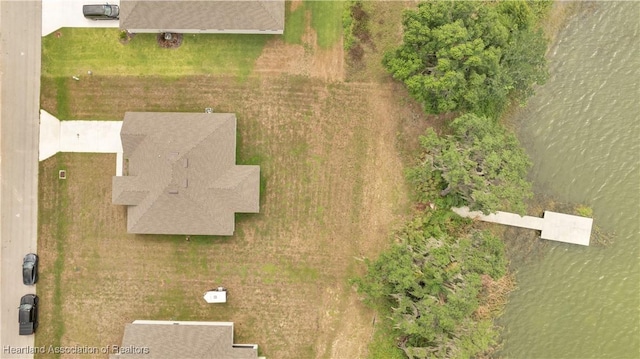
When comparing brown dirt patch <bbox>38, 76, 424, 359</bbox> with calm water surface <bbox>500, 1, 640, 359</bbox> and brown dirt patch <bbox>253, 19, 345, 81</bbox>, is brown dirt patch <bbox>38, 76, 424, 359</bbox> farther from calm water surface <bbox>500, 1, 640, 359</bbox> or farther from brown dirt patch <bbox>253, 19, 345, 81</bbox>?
calm water surface <bbox>500, 1, 640, 359</bbox>

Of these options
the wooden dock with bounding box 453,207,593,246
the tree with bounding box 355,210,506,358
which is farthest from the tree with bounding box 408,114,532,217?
the wooden dock with bounding box 453,207,593,246

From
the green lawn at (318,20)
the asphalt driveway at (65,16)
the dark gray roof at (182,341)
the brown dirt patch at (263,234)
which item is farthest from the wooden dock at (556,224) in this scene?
the asphalt driveway at (65,16)

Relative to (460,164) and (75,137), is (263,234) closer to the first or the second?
(460,164)

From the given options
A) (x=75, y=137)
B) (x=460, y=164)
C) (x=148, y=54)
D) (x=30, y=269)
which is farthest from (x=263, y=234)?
A: (x=30, y=269)

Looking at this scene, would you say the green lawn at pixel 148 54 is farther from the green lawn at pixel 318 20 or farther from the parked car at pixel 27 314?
the parked car at pixel 27 314

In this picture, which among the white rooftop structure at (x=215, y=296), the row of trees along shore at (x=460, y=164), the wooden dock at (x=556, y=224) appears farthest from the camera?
the wooden dock at (x=556, y=224)

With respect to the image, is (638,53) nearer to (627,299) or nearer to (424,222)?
(627,299)
